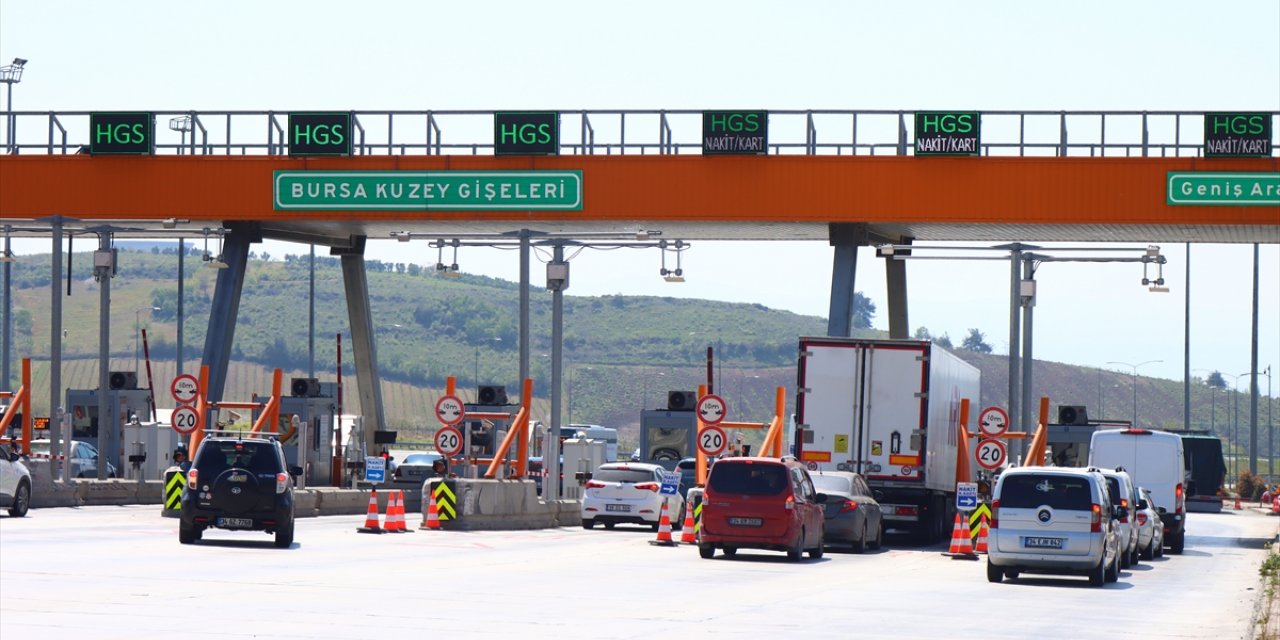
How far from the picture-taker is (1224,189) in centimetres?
3991

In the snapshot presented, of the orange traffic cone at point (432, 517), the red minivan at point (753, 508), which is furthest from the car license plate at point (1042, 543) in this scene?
the orange traffic cone at point (432, 517)

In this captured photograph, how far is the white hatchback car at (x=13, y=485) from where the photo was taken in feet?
112

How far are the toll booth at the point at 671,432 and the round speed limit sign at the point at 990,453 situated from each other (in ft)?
59.6

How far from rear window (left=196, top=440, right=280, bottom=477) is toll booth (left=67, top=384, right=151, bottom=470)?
23822 mm

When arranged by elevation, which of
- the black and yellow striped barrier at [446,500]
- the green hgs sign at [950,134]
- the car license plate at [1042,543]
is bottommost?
the black and yellow striped barrier at [446,500]

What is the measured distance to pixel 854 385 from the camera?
33344 millimetres

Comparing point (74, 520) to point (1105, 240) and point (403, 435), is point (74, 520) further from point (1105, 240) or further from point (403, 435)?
point (403, 435)

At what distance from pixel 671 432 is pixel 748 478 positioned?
25.4 meters

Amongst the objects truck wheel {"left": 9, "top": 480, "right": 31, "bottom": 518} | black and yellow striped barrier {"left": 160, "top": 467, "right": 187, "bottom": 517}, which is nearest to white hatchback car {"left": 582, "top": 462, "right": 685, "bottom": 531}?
black and yellow striped barrier {"left": 160, "top": 467, "right": 187, "bottom": 517}

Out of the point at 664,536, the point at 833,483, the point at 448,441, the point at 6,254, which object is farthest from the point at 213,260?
the point at 833,483

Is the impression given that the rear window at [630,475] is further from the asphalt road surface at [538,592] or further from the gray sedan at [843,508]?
the gray sedan at [843,508]

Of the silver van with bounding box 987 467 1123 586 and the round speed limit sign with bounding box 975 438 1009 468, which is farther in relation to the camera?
the round speed limit sign with bounding box 975 438 1009 468

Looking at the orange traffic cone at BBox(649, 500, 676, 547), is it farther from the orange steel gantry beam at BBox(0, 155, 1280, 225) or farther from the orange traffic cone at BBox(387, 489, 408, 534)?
the orange steel gantry beam at BBox(0, 155, 1280, 225)

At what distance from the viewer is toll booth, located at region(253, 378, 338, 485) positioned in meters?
49.3
